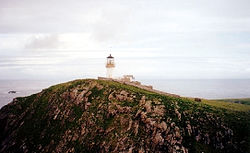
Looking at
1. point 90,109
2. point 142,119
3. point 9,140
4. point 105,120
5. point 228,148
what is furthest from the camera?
point 9,140

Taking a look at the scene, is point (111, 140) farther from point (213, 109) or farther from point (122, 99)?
point (213, 109)

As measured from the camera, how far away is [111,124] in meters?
44.5

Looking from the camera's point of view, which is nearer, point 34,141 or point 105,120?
point 105,120

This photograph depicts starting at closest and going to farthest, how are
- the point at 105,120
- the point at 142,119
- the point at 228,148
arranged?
the point at 228,148 < the point at 142,119 < the point at 105,120

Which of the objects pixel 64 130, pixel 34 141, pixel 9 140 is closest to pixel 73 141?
pixel 64 130

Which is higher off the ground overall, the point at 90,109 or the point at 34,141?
the point at 90,109

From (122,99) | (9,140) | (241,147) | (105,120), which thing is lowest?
(9,140)

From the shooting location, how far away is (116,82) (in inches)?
2315

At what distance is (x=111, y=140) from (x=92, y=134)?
16.3ft

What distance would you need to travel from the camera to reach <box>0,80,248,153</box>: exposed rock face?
39875mm

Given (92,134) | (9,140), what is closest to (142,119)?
(92,134)

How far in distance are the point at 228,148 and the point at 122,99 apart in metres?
21.8

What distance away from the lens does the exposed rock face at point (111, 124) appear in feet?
131

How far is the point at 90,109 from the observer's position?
49344 mm
